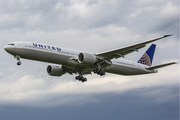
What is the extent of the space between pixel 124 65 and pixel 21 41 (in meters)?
18.0

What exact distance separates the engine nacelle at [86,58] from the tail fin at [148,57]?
47.0 feet

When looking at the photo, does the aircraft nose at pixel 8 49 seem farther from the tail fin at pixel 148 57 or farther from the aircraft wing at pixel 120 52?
the tail fin at pixel 148 57

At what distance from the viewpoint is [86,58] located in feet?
120

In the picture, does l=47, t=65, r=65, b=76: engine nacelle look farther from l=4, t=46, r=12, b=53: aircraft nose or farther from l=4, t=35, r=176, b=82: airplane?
l=4, t=46, r=12, b=53: aircraft nose

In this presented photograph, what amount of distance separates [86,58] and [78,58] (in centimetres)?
133

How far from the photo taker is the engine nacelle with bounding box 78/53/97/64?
36500 millimetres

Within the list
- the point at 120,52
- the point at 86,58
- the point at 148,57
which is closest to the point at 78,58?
the point at 86,58

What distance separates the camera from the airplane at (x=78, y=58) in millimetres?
34906

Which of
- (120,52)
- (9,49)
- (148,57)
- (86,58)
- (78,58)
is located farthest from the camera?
(148,57)

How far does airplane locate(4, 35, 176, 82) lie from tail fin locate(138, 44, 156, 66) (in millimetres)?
3030

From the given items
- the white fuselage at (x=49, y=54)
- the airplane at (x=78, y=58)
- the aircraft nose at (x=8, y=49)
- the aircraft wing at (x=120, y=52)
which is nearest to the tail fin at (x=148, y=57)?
the airplane at (x=78, y=58)

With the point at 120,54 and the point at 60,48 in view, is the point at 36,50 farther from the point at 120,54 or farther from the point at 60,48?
the point at 120,54

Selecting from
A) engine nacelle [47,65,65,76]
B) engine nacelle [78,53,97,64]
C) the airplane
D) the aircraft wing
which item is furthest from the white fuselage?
engine nacelle [47,65,65,76]

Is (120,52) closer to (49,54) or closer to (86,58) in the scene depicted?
(86,58)
